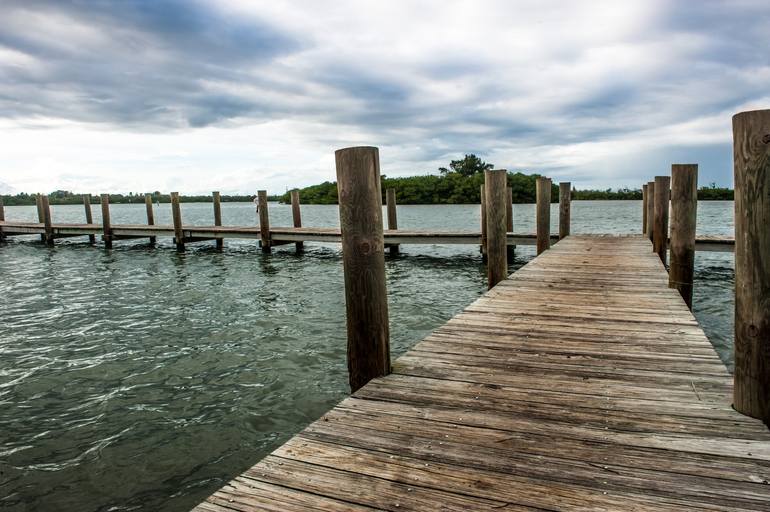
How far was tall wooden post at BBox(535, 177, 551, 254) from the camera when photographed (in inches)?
543

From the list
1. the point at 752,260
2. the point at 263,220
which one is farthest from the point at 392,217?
the point at 752,260

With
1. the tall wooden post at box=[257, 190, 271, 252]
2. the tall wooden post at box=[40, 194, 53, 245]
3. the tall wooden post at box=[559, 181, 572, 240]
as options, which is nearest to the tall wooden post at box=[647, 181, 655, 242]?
the tall wooden post at box=[559, 181, 572, 240]

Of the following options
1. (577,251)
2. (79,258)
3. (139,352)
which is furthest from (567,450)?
(79,258)

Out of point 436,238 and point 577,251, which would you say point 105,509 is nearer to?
point 577,251

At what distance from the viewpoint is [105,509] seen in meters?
4.11

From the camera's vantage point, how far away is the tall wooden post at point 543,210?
543 inches

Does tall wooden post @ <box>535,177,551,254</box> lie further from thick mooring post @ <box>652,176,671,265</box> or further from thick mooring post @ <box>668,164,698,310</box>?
thick mooring post @ <box>668,164,698,310</box>

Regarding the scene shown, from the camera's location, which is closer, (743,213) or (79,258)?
(743,213)

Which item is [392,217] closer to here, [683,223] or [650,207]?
[650,207]

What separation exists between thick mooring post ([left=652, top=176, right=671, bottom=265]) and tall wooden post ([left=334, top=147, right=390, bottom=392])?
30.2ft

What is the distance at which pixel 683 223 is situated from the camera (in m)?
8.15

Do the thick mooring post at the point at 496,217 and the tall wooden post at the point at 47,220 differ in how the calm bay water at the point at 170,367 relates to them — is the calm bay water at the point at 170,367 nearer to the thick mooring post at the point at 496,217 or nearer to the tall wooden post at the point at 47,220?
the thick mooring post at the point at 496,217

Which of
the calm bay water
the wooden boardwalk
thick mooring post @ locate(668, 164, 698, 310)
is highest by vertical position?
thick mooring post @ locate(668, 164, 698, 310)

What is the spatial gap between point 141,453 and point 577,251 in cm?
1032
